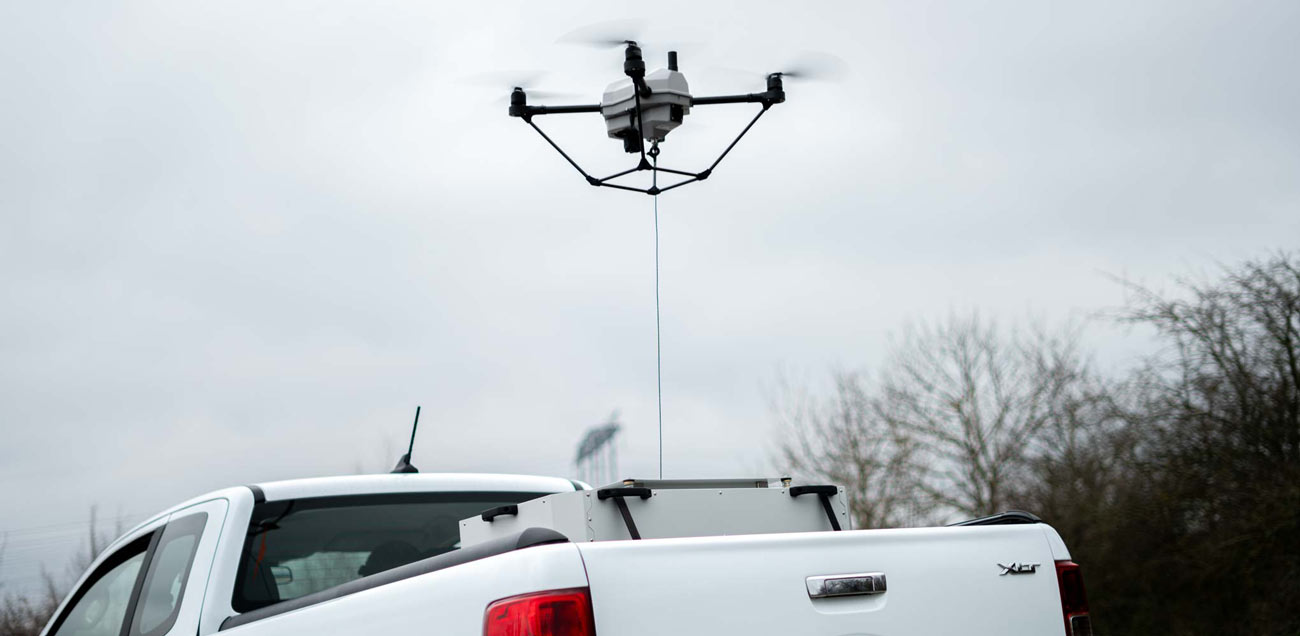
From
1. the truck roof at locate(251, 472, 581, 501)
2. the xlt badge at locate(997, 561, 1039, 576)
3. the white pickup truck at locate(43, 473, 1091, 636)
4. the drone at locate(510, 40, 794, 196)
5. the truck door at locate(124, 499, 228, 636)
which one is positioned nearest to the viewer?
the white pickup truck at locate(43, 473, 1091, 636)

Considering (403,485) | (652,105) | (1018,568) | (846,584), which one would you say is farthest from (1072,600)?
(652,105)

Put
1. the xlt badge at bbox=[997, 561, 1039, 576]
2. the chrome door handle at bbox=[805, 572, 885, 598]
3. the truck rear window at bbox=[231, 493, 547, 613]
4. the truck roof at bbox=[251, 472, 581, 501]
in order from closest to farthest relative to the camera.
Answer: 1. the chrome door handle at bbox=[805, 572, 885, 598]
2. the xlt badge at bbox=[997, 561, 1039, 576]
3. the truck rear window at bbox=[231, 493, 547, 613]
4. the truck roof at bbox=[251, 472, 581, 501]

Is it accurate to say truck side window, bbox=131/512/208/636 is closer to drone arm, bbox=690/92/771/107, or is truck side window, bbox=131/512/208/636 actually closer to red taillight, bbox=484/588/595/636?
red taillight, bbox=484/588/595/636

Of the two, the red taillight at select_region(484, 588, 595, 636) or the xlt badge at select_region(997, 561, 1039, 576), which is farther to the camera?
the xlt badge at select_region(997, 561, 1039, 576)

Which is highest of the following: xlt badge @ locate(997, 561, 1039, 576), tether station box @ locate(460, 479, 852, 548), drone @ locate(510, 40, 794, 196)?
drone @ locate(510, 40, 794, 196)

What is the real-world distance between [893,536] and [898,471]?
27.2 m

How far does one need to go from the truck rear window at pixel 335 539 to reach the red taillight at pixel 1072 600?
2289mm

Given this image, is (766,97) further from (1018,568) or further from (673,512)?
(1018,568)

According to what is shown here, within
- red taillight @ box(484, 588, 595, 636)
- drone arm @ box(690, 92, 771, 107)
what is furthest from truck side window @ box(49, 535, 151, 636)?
drone arm @ box(690, 92, 771, 107)

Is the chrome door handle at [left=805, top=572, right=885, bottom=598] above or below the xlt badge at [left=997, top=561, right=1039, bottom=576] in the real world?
above

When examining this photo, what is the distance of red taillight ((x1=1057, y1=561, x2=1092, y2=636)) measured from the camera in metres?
3.29

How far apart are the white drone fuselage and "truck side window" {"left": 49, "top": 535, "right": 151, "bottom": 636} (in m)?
3.31

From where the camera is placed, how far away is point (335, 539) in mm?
4367

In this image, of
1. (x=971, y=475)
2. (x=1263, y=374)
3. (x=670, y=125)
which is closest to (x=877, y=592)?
(x=670, y=125)
